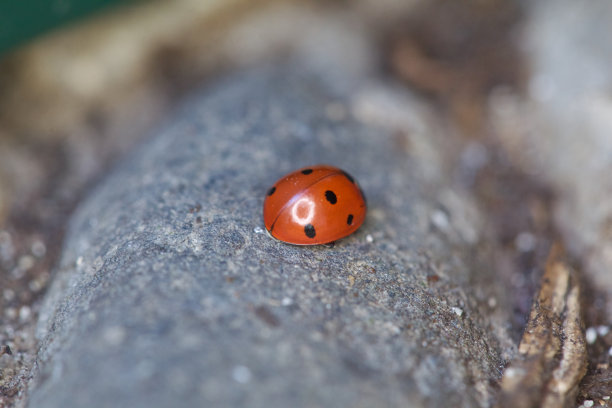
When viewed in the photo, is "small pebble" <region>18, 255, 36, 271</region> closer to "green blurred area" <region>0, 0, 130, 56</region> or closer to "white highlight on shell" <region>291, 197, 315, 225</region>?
"green blurred area" <region>0, 0, 130, 56</region>

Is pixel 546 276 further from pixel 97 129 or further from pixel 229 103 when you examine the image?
pixel 97 129

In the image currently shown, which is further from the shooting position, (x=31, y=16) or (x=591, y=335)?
(x=31, y=16)

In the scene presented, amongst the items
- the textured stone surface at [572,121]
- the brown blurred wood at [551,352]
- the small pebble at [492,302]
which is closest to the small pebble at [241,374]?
the brown blurred wood at [551,352]

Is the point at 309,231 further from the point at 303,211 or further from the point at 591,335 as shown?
the point at 591,335

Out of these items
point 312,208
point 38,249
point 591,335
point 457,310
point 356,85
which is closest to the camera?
point 312,208

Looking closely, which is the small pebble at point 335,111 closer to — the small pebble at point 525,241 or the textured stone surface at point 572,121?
the textured stone surface at point 572,121

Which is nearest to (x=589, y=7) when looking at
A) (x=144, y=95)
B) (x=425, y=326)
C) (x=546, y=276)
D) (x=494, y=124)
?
(x=494, y=124)

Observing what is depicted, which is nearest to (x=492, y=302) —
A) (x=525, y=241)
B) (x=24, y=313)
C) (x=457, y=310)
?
(x=457, y=310)
